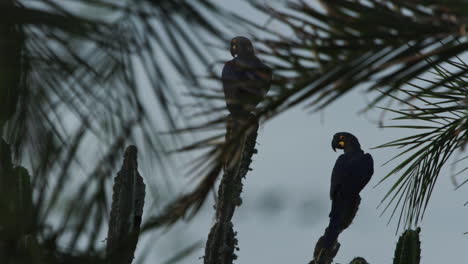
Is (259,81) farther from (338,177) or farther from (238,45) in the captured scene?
(338,177)

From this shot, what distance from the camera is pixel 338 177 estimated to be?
4.93 m

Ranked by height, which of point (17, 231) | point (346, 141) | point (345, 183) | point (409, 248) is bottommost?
point (17, 231)

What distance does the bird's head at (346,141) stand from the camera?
5336 mm

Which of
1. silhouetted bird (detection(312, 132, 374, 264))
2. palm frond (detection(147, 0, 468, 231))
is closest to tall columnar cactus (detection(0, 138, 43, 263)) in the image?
palm frond (detection(147, 0, 468, 231))

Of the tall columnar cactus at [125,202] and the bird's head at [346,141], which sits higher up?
the bird's head at [346,141]

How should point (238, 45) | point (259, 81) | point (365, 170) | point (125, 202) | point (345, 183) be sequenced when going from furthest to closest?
1. point (365, 170)
2. point (345, 183)
3. point (125, 202)
4. point (238, 45)
5. point (259, 81)

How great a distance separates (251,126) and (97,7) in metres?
0.24

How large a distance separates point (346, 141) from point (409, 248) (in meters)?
1.99

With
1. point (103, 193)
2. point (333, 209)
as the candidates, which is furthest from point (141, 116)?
point (333, 209)

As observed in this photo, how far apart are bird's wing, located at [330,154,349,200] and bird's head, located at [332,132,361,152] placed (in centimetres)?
24

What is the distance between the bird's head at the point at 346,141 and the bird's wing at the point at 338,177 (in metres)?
0.24

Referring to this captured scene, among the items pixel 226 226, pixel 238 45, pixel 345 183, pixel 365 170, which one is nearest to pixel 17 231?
pixel 238 45

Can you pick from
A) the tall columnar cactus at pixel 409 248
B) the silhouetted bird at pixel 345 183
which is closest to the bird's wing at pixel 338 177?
the silhouetted bird at pixel 345 183

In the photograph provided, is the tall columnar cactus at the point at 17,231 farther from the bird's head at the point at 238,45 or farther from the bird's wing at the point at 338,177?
the bird's wing at the point at 338,177
